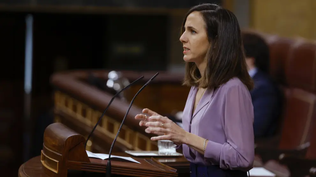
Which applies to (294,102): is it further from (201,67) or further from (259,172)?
(201,67)

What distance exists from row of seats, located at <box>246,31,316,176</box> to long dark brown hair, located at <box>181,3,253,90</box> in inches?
61.6

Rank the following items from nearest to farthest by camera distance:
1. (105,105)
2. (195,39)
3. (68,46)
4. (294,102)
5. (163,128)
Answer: (163,128) → (195,39) → (105,105) → (294,102) → (68,46)

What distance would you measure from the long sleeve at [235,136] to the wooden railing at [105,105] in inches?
37.6

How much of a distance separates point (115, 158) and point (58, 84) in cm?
303

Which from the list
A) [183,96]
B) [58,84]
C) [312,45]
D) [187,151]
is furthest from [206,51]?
[183,96]

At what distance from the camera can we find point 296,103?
381 cm

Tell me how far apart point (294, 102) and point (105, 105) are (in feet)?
4.42

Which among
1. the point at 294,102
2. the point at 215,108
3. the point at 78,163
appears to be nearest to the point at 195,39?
the point at 215,108

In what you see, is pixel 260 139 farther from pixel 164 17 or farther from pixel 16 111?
pixel 16 111

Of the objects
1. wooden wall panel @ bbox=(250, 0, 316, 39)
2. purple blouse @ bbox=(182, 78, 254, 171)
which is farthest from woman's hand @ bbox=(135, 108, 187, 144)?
wooden wall panel @ bbox=(250, 0, 316, 39)

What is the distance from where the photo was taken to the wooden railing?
3.08m

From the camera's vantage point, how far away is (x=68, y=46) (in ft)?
27.9

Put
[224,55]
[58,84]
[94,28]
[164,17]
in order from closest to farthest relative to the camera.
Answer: [224,55], [58,84], [164,17], [94,28]

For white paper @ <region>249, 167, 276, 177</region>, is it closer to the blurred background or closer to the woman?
the woman
